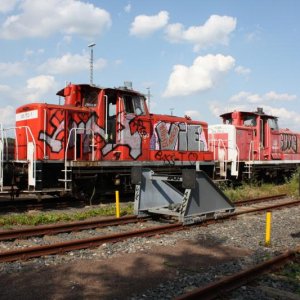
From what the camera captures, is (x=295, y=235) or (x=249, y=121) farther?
(x=249, y=121)

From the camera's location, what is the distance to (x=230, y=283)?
17.3ft

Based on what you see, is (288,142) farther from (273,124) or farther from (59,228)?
(59,228)

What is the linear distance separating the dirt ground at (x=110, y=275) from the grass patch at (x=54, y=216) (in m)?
3.65

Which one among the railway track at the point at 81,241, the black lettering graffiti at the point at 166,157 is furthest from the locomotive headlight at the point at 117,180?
the railway track at the point at 81,241

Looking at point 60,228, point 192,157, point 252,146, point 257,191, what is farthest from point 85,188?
point 252,146

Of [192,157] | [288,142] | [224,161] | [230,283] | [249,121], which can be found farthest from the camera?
[288,142]

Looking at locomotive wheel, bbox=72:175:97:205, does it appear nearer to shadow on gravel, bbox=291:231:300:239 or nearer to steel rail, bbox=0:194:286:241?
steel rail, bbox=0:194:286:241

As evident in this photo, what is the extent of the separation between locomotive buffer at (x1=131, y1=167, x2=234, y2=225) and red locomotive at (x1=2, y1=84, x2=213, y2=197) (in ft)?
8.19

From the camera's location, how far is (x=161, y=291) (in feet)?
16.6

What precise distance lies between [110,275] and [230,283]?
5.11ft

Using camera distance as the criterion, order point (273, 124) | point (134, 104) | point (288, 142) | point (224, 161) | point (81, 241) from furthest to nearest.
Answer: point (288, 142), point (273, 124), point (224, 161), point (134, 104), point (81, 241)

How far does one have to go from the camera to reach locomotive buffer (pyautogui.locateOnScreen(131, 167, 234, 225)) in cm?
933

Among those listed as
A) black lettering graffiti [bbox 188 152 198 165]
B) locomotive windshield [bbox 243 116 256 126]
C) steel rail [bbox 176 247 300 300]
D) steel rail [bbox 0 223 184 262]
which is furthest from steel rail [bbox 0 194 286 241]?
locomotive windshield [bbox 243 116 256 126]

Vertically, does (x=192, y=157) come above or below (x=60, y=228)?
above
